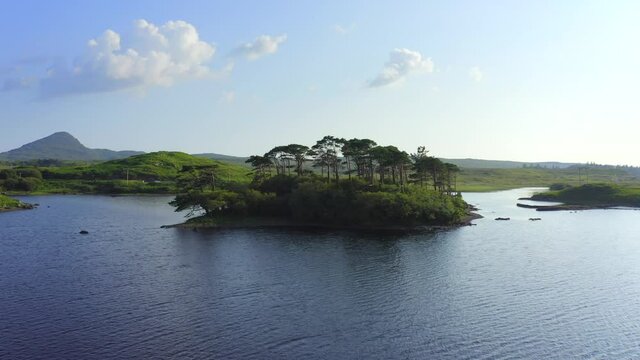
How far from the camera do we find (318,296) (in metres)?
59.8

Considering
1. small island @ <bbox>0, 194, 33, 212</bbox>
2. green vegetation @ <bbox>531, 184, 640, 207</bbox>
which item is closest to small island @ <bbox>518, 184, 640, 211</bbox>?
green vegetation @ <bbox>531, 184, 640, 207</bbox>

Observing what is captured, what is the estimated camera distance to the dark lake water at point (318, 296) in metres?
44.4

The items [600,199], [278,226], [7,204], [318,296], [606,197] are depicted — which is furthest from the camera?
[600,199]

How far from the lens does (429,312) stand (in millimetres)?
53875

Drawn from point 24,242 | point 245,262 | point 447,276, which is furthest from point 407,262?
point 24,242

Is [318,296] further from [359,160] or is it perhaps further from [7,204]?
[7,204]

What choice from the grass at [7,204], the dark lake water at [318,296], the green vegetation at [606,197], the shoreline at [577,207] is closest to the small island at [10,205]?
the grass at [7,204]

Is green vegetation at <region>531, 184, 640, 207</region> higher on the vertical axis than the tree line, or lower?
lower

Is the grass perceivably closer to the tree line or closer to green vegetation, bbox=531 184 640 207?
the tree line

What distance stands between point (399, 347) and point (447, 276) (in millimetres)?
28218

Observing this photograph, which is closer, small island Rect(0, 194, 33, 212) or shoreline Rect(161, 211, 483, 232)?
shoreline Rect(161, 211, 483, 232)

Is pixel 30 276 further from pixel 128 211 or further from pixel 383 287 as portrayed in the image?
pixel 128 211

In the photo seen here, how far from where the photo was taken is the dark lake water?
146 feet

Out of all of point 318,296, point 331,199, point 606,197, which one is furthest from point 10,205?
point 606,197
